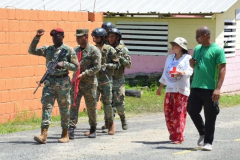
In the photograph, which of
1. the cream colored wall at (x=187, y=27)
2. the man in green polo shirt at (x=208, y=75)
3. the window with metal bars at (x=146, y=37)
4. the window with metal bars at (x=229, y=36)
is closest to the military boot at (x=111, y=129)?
the man in green polo shirt at (x=208, y=75)

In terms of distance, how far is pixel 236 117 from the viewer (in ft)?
43.4

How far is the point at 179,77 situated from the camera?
9.29m

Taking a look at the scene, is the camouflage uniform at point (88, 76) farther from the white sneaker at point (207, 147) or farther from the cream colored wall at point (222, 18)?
the cream colored wall at point (222, 18)

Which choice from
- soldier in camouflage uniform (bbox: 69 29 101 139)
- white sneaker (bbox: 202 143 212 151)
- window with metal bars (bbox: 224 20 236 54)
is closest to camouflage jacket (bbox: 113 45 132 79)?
soldier in camouflage uniform (bbox: 69 29 101 139)

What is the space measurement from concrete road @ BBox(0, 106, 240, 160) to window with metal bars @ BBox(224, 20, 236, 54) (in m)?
7.18

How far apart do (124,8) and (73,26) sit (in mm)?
5772

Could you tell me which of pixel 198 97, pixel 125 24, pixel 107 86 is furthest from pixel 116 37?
pixel 125 24

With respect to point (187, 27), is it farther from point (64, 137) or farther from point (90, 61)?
point (64, 137)

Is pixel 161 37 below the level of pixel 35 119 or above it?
above

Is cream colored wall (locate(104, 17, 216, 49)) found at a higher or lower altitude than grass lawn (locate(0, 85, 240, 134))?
higher

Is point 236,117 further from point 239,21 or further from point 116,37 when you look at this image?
point 239,21

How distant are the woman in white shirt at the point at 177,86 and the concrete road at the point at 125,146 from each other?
1.02ft

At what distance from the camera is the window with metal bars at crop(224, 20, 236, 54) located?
18234 millimetres

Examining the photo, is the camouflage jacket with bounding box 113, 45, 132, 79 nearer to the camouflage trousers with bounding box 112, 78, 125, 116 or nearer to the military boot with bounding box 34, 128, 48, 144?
the camouflage trousers with bounding box 112, 78, 125, 116
